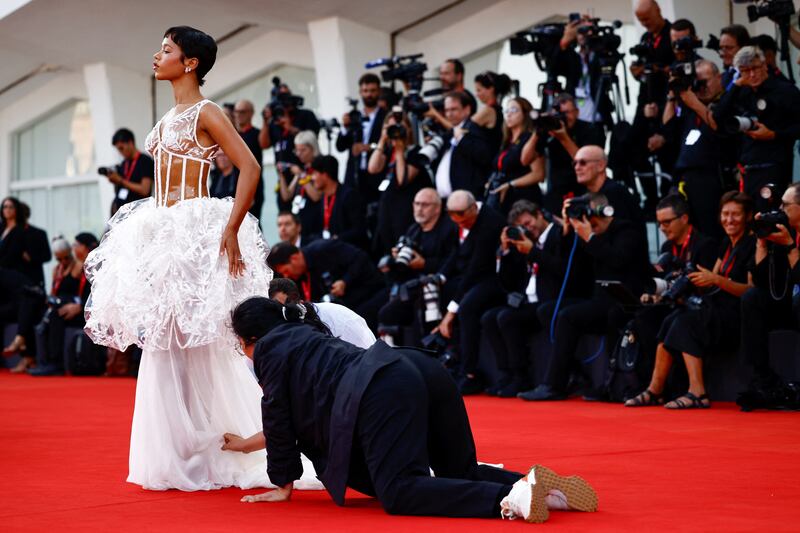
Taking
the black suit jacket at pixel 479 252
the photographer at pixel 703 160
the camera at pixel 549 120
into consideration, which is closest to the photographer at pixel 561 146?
the camera at pixel 549 120

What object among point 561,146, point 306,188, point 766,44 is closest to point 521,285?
point 561,146

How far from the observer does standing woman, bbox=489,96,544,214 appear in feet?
28.8

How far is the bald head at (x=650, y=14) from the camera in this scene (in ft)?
27.9

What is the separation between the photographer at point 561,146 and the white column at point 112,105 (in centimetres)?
742

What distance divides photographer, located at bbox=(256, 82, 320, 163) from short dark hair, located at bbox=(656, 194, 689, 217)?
4.09 metres

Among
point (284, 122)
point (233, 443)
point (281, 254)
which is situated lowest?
point (233, 443)

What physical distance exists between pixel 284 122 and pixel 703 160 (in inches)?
165

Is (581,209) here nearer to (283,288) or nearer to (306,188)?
(306,188)

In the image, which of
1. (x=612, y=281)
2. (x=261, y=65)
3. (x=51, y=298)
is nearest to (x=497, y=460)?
(x=612, y=281)

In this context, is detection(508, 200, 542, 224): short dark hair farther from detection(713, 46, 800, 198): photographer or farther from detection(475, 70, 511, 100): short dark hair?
detection(713, 46, 800, 198): photographer

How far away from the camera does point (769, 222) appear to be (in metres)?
6.56

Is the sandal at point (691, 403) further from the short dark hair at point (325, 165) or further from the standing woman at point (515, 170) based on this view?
the short dark hair at point (325, 165)

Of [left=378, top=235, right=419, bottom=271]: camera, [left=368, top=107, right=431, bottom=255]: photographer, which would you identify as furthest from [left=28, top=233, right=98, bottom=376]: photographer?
[left=378, top=235, right=419, bottom=271]: camera

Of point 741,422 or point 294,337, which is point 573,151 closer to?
point 741,422
